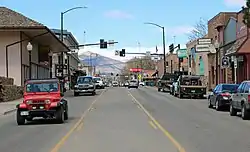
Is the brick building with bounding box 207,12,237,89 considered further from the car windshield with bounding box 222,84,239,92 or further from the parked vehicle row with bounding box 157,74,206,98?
the car windshield with bounding box 222,84,239,92

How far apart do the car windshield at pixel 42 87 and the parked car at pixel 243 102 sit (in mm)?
8503

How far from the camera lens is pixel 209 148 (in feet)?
42.4

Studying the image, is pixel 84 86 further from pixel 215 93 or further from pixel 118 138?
pixel 118 138

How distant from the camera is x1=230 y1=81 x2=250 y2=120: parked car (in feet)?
74.8

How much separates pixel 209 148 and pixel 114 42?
156ft

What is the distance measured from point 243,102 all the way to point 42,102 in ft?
30.7

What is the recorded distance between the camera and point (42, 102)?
20.3m

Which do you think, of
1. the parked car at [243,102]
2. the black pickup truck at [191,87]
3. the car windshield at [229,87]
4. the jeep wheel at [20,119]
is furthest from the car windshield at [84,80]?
the jeep wheel at [20,119]

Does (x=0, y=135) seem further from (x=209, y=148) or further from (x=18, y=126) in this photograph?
(x=209, y=148)

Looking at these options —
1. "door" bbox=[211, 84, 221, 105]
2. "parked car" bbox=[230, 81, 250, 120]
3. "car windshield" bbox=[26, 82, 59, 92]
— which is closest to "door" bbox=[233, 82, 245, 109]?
"parked car" bbox=[230, 81, 250, 120]

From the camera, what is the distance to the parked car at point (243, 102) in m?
22.8

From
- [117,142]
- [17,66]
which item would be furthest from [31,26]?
[117,142]

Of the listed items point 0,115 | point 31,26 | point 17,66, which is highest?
point 31,26

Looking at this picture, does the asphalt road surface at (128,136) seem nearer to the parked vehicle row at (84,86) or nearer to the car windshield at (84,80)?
the parked vehicle row at (84,86)
